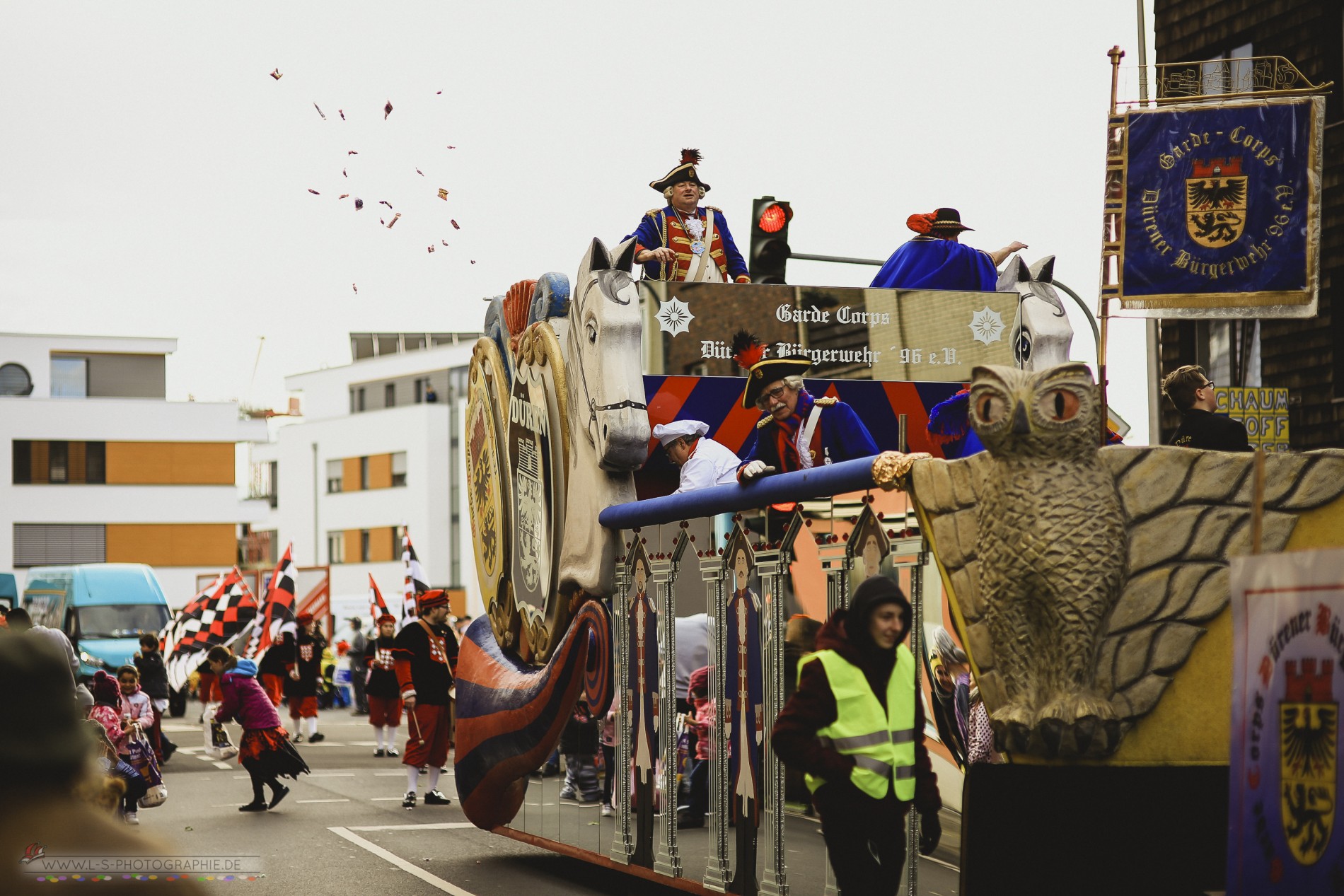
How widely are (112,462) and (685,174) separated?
47.2 m

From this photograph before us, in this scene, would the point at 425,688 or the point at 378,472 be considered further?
the point at 378,472

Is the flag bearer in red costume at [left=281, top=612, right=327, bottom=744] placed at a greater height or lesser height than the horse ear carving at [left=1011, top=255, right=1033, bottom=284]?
lesser

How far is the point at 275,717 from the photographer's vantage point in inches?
574

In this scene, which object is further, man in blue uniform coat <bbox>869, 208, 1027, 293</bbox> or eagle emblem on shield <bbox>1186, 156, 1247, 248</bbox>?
man in blue uniform coat <bbox>869, 208, 1027, 293</bbox>

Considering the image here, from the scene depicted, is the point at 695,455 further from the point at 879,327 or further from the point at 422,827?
the point at 422,827

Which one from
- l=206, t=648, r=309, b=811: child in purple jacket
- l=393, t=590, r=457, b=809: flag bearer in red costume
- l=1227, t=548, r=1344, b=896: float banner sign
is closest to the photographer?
l=1227, t=548, r=1344, b=896: float banner sign

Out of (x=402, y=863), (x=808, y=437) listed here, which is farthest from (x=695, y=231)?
(x=402, y=863)

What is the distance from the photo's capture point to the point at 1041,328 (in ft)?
26.5

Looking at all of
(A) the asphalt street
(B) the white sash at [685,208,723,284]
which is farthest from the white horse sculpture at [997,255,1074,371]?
(A) the asphalt street

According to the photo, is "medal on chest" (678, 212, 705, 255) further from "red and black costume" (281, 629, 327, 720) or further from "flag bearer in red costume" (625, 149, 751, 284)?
"red and black costume" (281, 629, 327, 720)

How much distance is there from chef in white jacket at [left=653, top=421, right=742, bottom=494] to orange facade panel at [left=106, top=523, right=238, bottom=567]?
48158 mm

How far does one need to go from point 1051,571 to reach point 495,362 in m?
6.05

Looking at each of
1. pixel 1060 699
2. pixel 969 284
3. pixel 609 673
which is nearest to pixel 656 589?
pixel 609 673

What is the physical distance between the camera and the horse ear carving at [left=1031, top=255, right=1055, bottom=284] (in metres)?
8.50
